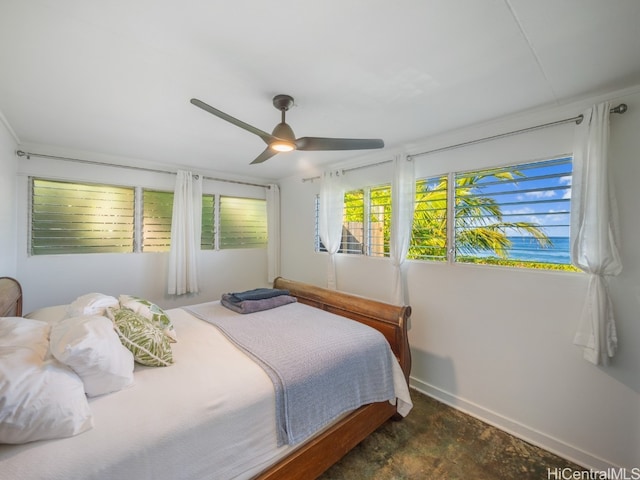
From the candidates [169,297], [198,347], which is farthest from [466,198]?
[169,297]

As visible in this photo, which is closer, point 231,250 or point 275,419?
point 275,419

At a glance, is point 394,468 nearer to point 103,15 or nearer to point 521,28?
point 521,28

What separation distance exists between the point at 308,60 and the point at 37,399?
182cm

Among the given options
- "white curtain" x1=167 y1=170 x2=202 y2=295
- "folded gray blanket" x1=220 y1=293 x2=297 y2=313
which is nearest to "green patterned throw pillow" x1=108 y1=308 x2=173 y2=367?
"folded gray blanket" x1=220 y1=293 x2=297 y2=313

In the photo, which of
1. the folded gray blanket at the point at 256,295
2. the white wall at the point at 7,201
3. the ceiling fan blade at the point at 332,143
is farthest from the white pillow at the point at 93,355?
the white wall at the point at 7,201

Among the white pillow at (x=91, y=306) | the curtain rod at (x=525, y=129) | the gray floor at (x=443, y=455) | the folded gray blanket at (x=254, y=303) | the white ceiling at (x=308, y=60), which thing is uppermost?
the white ceiling at (x=308, y=60)

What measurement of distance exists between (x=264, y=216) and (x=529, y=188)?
340cm

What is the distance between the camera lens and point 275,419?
51.6 inches

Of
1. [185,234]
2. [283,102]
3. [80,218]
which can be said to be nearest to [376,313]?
[283,102]

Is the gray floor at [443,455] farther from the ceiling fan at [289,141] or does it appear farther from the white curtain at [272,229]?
the white curtain at [272,229]

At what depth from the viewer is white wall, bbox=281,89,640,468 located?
166 cm

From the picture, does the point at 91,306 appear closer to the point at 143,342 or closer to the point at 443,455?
the point at 143,342

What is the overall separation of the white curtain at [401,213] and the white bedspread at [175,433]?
1.66 meters

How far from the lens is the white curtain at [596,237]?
5.43 ft
